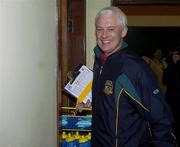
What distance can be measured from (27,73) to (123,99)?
0.46 meters

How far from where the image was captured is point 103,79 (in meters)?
1.65

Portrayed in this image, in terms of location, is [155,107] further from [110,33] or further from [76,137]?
[76,137]

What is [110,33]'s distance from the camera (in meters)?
1.65

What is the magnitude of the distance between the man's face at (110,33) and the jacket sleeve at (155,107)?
0.22 m

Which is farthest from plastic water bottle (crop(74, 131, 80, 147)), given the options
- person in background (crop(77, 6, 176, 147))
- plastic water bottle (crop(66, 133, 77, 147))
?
person in background (crop(77, 6, 176, 147))

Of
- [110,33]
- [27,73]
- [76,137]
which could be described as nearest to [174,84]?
[76,137]

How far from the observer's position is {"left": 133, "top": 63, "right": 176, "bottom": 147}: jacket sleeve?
149cm

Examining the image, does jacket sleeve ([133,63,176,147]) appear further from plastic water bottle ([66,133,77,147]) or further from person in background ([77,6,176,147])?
plastic water bottle ([66,133,77,147])

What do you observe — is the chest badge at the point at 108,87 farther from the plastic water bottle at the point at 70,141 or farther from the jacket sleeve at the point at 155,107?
the plastic water bottle at the point at 70,141

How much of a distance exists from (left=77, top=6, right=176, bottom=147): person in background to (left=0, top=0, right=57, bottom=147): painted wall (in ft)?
0.90

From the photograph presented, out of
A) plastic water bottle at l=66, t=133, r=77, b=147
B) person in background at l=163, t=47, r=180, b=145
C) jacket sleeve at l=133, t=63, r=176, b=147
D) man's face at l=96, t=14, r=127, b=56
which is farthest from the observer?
person in background at l=163, t=47, r=180, b=145

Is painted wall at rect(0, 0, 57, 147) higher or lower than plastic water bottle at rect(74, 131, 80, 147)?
higher

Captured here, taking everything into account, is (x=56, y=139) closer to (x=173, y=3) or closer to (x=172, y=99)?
(x=173, y=3)

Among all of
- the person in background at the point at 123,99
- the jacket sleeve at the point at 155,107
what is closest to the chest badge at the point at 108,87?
the person in background at the point at 123,99
